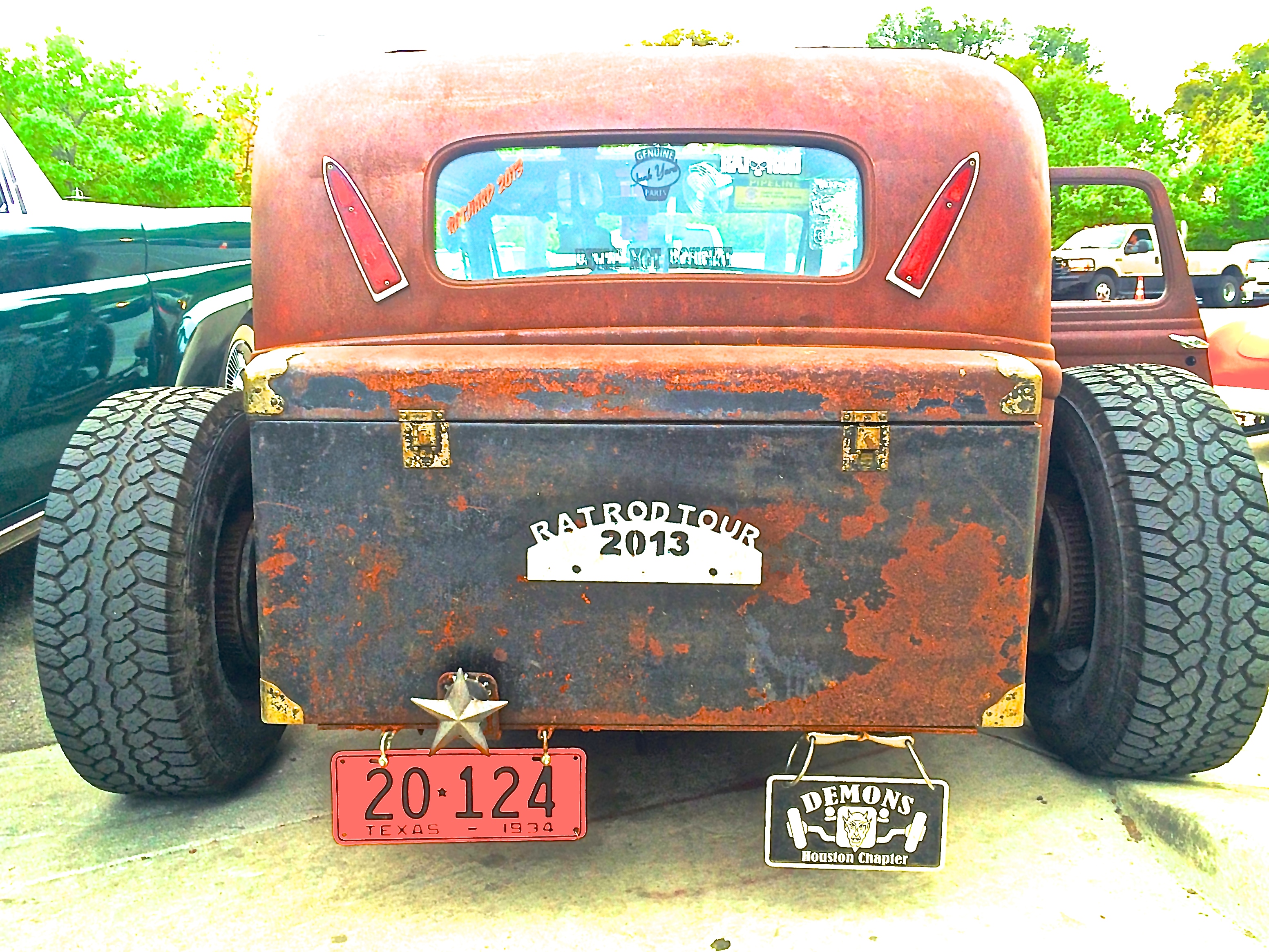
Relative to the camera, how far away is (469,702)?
7.93ft

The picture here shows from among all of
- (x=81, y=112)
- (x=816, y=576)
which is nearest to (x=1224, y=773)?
(x=816, y=576)

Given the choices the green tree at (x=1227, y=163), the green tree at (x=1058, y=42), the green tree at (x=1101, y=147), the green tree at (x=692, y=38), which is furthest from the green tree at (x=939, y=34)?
the green tree at (x=692, y=38)

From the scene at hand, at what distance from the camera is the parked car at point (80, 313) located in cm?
381

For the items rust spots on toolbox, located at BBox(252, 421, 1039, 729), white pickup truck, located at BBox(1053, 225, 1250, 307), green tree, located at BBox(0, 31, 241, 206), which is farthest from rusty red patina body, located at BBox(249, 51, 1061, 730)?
green tree, located at BBox(0, 31, 241, 206)

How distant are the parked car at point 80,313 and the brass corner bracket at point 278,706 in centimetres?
182

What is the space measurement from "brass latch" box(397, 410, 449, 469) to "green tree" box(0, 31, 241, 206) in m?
16.9

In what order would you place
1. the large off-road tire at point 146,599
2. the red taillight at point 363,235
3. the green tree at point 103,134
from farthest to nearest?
the green tree at point 103,134 < the red taillight at point 363,235 < the large off-road tire at point 146,599

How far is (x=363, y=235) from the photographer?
9.18 feet

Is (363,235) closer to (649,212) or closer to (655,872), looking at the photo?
(649,212)

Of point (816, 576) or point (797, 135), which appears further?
point (797, 135)

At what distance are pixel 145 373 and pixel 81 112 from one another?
16.5 metres

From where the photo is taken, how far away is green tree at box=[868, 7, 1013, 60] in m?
57.3

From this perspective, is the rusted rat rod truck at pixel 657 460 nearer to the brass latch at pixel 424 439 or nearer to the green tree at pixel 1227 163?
the brass latch at pixel 424 439

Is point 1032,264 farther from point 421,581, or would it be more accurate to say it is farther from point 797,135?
point 421,581
